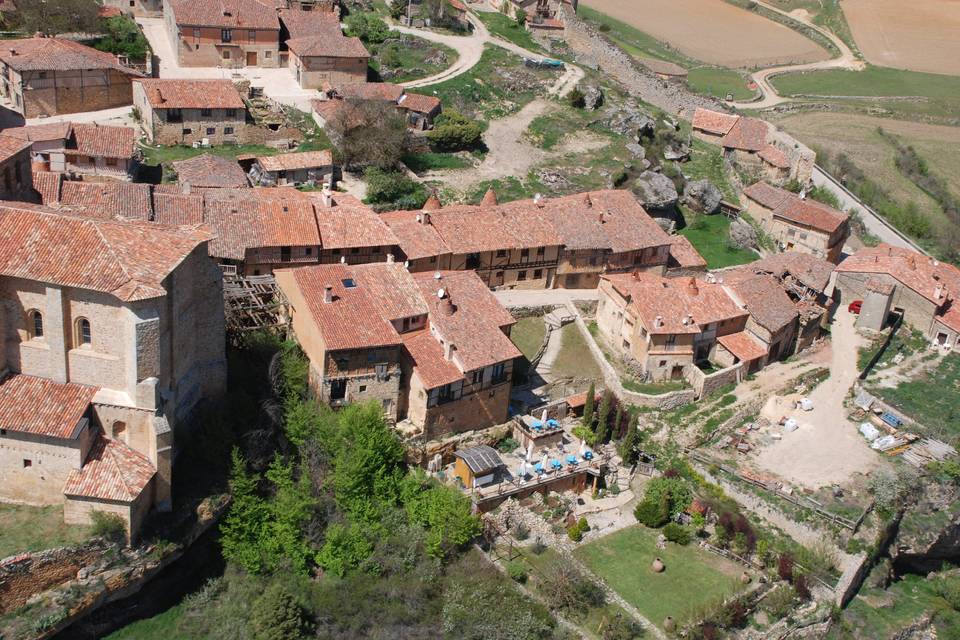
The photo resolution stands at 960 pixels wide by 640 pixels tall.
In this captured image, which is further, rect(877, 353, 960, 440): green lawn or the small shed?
rect(877, 353, 960, 440): green lawn

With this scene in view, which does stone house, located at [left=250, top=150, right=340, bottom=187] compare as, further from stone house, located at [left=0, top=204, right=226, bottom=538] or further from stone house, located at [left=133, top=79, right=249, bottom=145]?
stone house, located at [left=0, top=204, right=226, bottom=538]

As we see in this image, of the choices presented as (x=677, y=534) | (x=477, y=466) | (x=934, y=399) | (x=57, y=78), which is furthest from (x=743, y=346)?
(x=57, y=78)

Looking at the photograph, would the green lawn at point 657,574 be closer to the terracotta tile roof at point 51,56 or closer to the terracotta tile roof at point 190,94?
the terracotta tile roof at point 190,94

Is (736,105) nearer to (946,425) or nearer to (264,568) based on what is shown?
(946,425)

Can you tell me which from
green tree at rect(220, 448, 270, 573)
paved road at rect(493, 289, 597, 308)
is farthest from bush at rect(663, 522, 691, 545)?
green tree at rect(220, 448, 270, 573)

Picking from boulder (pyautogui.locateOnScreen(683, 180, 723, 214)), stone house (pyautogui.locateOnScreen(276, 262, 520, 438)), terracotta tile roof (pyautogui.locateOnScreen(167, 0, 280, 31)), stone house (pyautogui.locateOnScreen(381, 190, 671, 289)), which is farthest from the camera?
terracotta tile roof (pyautogui.locateOnScreen(167, 0, 280, 31))

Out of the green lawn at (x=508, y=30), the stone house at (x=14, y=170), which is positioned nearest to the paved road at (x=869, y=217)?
the green lawn at (x=508, y=30)

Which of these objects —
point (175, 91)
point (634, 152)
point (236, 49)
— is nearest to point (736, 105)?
point (634, 152)
